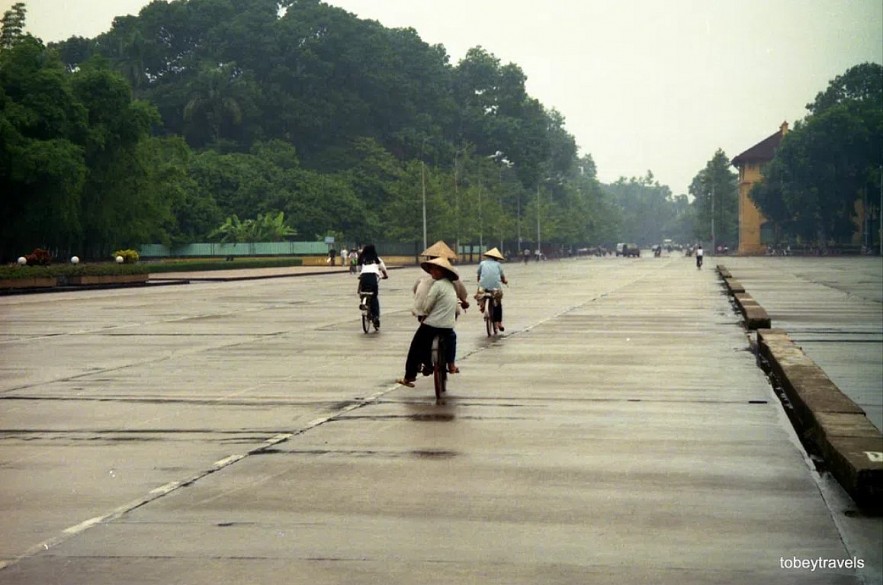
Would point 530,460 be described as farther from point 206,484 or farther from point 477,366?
point 477,366

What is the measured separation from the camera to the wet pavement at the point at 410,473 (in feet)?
22.4

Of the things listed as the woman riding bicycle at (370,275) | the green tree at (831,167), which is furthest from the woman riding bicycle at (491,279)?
the green tree at (831,167)

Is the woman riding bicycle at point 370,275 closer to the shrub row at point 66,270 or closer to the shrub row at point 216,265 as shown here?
the shrub row at point 66,270

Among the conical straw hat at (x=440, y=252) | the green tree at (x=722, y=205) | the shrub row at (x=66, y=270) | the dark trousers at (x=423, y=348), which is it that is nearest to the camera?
the dark trousers at (x=423, y=348)

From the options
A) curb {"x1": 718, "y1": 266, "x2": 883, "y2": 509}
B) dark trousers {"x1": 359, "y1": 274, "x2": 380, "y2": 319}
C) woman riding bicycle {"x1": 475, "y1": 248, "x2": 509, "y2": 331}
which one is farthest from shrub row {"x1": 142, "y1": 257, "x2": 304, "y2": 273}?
curb {"x1": 718, "y1": 266, "x2": 883, "y2": 509}

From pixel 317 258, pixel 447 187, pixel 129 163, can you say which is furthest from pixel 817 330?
pixel 447 187

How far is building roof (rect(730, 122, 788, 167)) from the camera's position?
537ft

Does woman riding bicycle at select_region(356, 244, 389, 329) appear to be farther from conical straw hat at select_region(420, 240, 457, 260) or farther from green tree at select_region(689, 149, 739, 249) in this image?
green tree at select_region(689, 149, 739, 249)

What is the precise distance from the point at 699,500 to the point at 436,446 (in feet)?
9.80

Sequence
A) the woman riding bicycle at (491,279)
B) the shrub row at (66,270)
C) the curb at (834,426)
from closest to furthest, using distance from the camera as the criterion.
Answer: the curb at (834,426) → the woman riding bicycle at (491,279) → the shrub row at (66,270)

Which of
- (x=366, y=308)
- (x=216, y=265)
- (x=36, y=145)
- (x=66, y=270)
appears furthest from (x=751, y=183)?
(x=366, y=308)

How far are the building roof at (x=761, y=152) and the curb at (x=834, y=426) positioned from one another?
15115cm

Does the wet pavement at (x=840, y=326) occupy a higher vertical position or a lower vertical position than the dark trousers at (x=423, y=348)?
lower

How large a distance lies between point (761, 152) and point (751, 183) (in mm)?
4555
